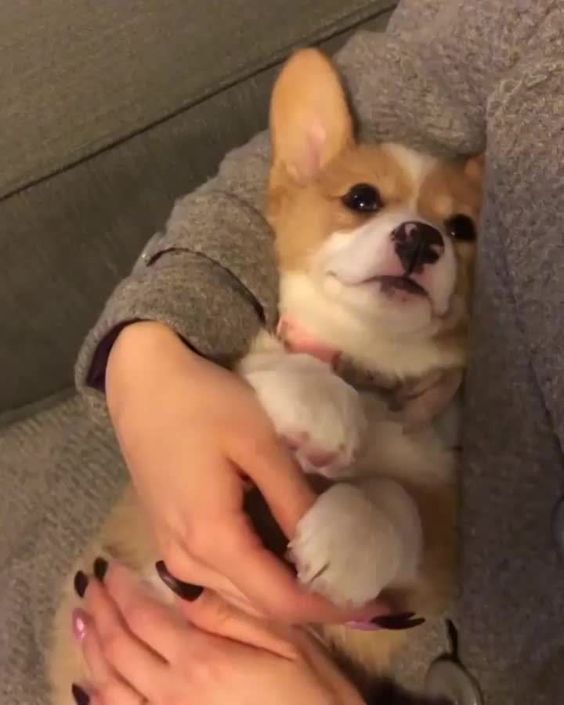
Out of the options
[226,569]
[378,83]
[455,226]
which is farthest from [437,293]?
[226,569]

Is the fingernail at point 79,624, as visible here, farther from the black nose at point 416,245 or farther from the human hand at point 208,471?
the black nose at point 416,245

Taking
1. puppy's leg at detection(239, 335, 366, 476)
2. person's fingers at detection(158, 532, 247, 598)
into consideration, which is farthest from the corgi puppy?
person's fingers at detection(158, 532, 247, 598)

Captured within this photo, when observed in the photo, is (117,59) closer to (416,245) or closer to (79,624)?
(416,245)

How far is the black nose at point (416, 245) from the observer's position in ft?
3.19

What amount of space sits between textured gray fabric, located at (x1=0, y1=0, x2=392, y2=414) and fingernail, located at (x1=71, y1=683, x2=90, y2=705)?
17.5 inches

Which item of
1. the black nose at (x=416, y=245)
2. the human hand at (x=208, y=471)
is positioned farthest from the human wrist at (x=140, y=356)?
the black nose at (x=416, y=245)

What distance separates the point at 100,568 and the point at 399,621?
0.34 meters

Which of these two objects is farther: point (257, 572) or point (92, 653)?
point (92, 653)

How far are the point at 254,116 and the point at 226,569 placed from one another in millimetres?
610

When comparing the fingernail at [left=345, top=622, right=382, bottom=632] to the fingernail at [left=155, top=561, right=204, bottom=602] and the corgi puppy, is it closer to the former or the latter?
the corgi puppy

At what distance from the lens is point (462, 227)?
1064mm

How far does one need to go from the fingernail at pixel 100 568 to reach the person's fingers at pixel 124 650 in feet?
0.14

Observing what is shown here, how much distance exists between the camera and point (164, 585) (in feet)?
3.29

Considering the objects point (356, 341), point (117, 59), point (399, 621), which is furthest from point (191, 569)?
point (117, 59)
